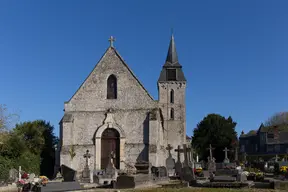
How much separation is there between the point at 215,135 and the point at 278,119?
726 inches

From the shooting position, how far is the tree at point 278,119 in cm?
7794

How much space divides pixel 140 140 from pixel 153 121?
6.41ft

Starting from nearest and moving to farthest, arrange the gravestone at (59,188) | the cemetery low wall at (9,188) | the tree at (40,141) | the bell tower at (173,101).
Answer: the gravestone at (59,188) < the cemetery low wall at (9,188) < the tree at (40,141) < the bell tower at (173,101)

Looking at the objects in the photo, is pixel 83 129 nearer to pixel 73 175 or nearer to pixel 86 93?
pixel 86 93

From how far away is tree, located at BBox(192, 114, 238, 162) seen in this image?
224 ft

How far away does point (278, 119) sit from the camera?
80062mm

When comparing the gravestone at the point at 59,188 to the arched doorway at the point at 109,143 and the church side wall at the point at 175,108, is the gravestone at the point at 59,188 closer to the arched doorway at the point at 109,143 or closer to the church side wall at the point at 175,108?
the arched doorway at the point at 109,143

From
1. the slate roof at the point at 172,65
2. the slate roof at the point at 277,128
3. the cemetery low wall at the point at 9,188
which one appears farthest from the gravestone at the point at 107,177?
the slate roof at the point at 277,128

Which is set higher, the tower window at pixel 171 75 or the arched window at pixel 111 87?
the tower window at pixel 171 75

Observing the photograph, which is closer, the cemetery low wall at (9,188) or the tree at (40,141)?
the cemetery low wall at (9,188)

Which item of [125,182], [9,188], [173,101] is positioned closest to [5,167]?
[9,188]

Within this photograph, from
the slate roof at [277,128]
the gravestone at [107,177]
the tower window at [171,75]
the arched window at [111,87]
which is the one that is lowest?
the gravestone at [107,177]

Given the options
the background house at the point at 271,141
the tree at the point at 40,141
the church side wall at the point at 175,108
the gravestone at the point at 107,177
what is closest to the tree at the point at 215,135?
the background house at the point at 271,141

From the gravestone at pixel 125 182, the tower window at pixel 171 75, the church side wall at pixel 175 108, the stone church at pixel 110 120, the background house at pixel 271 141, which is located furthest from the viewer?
the background house at pixel 271 141
